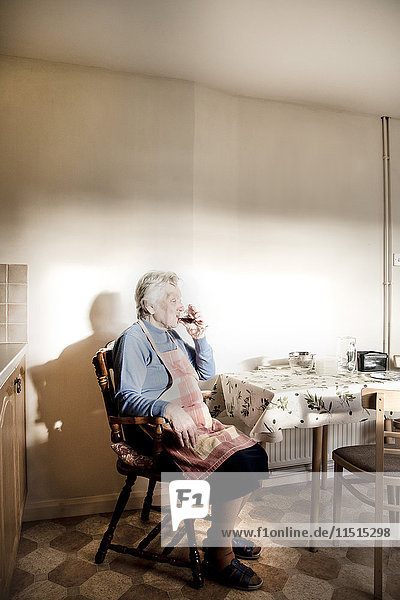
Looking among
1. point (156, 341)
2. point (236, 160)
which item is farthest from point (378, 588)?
point (236, 160)

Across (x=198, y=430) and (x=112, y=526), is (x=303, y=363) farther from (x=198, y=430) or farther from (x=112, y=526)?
(x=112, y=526)

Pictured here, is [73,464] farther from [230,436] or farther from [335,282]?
[335,282]

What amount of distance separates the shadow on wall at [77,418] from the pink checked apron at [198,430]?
0.54 metres

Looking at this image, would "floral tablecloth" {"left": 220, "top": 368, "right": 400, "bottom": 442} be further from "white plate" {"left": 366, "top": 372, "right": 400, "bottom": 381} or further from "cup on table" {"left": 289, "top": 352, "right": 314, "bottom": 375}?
"cup on table" {"left": 289, "top": 352, "right": 314, "bottom": 375}

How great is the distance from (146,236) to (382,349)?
1.94 meters

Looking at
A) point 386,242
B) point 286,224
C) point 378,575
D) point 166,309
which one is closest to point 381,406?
point 378,575

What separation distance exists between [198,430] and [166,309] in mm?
610

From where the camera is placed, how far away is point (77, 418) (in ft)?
9.14

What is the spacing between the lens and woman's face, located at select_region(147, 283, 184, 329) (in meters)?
2.45

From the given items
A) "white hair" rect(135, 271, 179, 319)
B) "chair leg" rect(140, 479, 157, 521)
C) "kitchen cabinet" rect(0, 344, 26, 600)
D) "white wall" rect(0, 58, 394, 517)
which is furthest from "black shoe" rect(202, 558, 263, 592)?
"white hair" rect(135, 271, 179, 319)

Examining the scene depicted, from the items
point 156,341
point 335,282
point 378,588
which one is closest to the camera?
point 378,588

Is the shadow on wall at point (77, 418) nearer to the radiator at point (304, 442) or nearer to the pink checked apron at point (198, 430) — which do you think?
the pink checked apron at point (198, 430)

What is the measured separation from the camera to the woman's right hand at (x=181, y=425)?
2.07m

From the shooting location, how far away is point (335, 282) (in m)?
3.45
